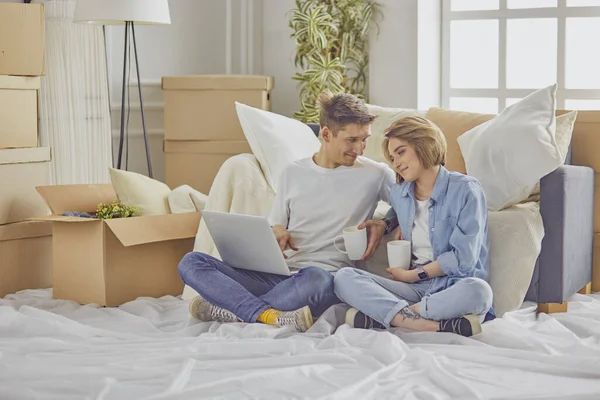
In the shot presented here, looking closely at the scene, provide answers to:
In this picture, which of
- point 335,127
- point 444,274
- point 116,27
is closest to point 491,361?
point 444,274

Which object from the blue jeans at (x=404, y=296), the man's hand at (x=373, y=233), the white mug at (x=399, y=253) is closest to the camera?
the blue jeans at (x=404, y=296)


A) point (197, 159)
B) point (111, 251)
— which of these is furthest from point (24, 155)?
point (197, 159)

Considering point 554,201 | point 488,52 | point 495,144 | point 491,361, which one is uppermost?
point 488,52

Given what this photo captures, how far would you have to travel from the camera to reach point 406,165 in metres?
2.79

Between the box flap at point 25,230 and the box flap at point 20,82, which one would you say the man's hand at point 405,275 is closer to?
the box flap at point 25,230

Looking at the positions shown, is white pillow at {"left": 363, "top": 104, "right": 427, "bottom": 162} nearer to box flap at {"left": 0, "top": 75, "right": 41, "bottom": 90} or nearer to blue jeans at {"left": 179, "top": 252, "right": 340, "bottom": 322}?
blue jeans at {"left": 179, "top": 252, "right": 340, "bottom": 322}

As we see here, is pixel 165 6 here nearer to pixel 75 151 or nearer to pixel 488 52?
pixel 75 151

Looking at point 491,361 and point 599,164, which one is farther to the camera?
point 599,164

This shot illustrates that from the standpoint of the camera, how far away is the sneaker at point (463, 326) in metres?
2.64

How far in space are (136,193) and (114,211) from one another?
0.16m

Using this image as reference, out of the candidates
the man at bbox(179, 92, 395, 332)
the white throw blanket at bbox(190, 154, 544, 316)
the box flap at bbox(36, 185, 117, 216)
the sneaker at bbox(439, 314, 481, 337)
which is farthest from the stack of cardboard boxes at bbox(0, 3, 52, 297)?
the sneaker at bbox(439, 314, 481, 337)

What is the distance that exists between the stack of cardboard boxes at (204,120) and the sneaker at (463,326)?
169 cm

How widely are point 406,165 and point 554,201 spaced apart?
1.88 ft

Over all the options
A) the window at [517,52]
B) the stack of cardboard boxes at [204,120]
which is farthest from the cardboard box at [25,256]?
the window at [517,52]
